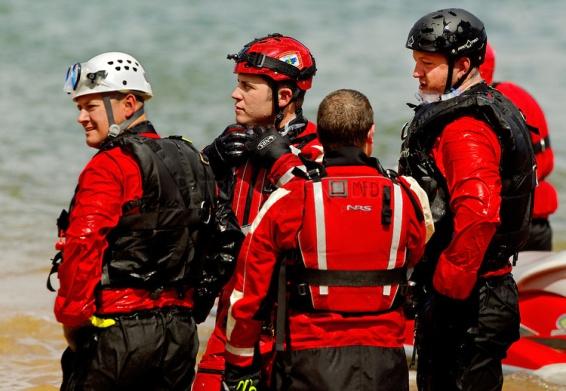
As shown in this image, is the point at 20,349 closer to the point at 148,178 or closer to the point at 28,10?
the point at 148,178

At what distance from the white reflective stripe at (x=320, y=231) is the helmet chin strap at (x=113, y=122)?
3.50 ft

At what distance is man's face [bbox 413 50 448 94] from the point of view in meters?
5.99

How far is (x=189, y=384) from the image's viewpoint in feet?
18.5

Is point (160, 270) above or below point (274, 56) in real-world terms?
below

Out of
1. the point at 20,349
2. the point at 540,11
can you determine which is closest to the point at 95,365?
the point at 20,349

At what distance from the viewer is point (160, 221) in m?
5.37

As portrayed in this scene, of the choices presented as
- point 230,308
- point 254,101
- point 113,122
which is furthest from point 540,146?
point 230,308

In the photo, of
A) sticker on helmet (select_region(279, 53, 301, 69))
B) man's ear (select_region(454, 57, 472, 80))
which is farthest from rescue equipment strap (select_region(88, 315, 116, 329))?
man's ear (select_region(454, 57, 472, 80))

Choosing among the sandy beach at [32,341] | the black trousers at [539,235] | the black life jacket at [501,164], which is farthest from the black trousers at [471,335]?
the black trousers at [539,235]

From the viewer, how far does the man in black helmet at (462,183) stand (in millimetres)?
5605

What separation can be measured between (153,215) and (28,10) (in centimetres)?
1796

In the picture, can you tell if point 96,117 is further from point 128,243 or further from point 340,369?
point 340,369

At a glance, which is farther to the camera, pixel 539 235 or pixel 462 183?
pixel 539 235

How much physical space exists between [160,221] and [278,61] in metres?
1.29
